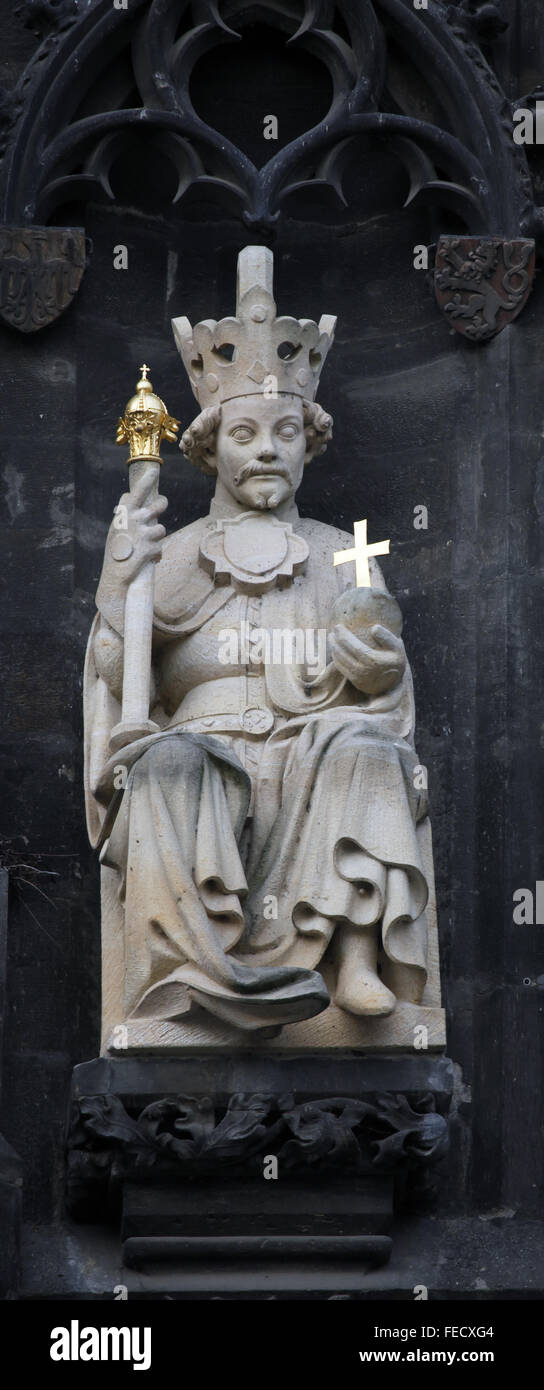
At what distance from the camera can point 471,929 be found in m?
12.9

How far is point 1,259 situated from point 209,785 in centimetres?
241

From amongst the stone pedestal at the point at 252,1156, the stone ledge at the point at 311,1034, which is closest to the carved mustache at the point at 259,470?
the stone ledge at the point at 311,1034

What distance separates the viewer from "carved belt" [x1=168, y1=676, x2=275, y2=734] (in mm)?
12305

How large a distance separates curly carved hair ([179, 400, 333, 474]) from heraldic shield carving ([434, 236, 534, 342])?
781 mm

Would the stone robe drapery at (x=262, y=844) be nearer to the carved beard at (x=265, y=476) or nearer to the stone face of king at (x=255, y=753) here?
the stone face of king at (x=255, y=753)

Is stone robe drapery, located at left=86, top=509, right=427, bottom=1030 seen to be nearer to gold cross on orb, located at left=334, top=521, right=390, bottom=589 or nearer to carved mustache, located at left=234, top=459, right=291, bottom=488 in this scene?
gold cross on orb, located at left=334, top=521, right=390, bottom=589

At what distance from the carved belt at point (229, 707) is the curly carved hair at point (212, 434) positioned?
83 cm

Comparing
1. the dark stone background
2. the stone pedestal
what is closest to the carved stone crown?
the dark stone background

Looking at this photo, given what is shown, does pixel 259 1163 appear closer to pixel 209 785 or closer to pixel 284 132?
pixel 209 785

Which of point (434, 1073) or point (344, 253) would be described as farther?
point (344, 253)

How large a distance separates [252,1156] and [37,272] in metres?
3.23

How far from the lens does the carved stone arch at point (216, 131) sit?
13438 mm

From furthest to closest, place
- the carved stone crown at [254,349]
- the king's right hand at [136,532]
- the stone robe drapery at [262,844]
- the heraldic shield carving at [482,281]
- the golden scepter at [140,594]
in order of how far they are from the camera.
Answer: the heraldic shield carving at [482,281], the carved stone crown at [254,349], the king's right hand at [136,532], the golden scepter at [140,594], the stone robe drapery at [262,844]

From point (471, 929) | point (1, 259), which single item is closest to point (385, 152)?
point (1, 259)
